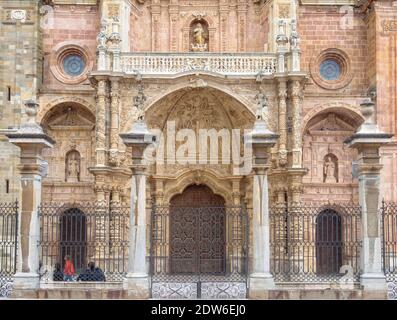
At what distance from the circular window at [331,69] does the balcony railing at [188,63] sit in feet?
9.55

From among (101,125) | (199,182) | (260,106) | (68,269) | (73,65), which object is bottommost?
(68,269)

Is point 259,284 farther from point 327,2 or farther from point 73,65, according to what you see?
point 327,2

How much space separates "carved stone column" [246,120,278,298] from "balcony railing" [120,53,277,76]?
9.25 m

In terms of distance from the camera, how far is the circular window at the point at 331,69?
2638cm

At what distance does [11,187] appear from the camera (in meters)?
24.4

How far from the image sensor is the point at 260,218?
1473 cm

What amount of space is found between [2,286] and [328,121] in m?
14.5

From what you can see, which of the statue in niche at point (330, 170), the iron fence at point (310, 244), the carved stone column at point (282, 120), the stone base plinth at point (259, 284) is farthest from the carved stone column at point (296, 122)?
the stone base plinth at point (259, 284)

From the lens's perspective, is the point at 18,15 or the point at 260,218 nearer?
the point at 260,218

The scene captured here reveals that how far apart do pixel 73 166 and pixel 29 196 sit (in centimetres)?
1068

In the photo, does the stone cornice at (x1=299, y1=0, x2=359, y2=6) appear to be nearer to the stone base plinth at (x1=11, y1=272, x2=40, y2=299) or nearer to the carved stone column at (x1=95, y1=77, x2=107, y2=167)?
the carved stone column at (x1=95, y1=77, x2=107, y2=167)

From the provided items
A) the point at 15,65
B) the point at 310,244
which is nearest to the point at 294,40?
the point at 15,65

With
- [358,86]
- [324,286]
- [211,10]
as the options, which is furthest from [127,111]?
[324,286]

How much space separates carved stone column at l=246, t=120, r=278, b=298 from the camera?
14.4 meters
